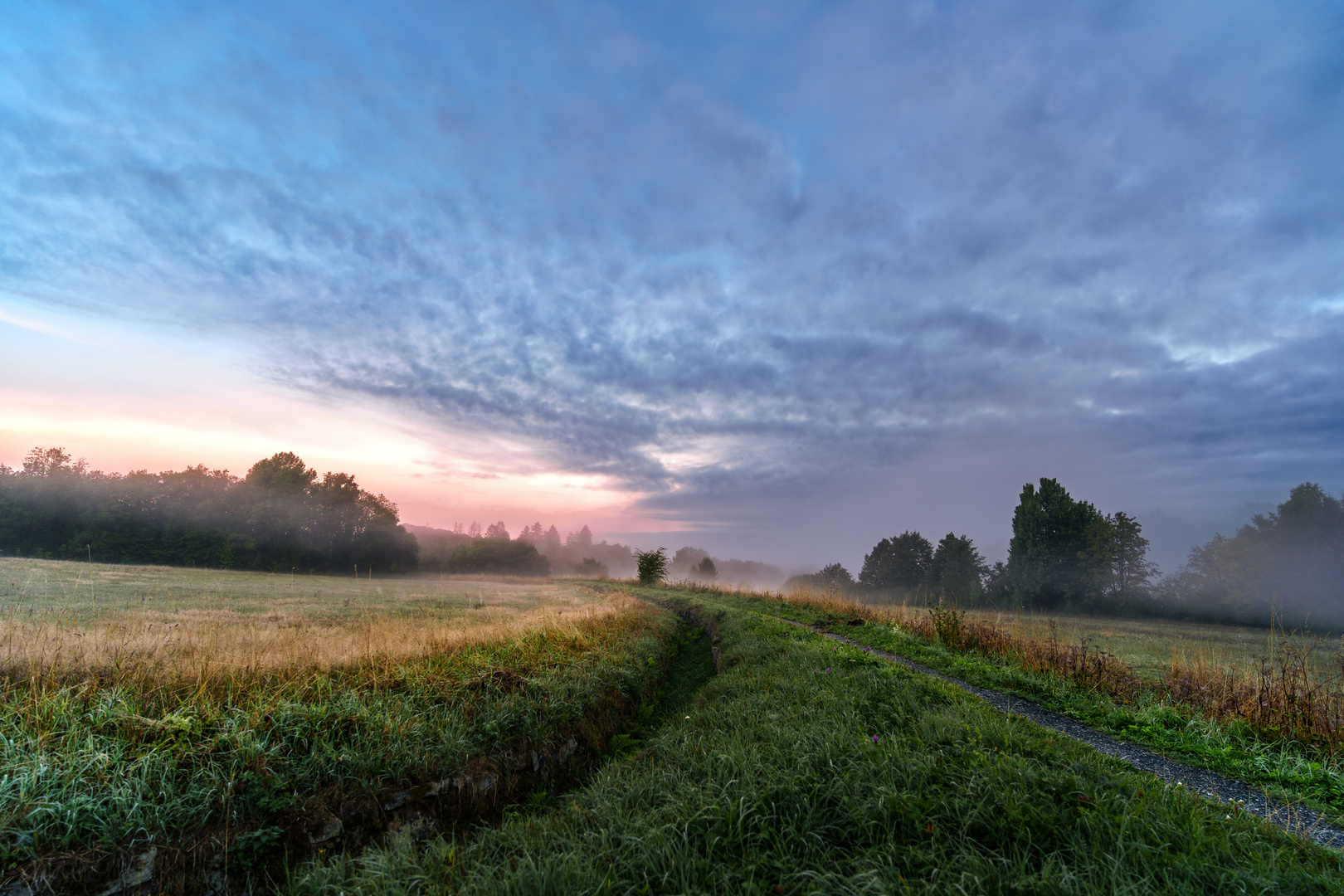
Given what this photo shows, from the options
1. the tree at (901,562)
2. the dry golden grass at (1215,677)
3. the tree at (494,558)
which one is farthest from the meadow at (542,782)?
the tree at (494,558)

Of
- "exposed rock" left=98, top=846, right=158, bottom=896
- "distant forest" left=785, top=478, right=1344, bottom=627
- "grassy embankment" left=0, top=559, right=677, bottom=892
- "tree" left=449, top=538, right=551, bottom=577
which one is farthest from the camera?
"tree" left=449, top=538, right=551, bottom=577

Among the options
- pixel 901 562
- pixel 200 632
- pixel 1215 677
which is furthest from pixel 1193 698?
pixel 901 562

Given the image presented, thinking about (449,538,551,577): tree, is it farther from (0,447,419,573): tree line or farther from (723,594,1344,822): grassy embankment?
(723,594,1344,822): grassy embankment

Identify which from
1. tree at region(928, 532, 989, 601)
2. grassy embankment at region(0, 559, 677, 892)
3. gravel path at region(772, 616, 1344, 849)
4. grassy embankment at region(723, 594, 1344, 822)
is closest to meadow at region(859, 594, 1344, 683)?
grassy embankment at region(723, 594, 1344, 822)

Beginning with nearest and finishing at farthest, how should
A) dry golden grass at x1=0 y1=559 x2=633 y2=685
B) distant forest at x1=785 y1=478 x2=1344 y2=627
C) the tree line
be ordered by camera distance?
dry golden grass at x1=0 y1=559 x2=633 y2=685 → distant forest at x1=785 y1=478 x2=1344 y2=627 → the tree line

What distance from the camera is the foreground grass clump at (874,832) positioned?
10.2ft

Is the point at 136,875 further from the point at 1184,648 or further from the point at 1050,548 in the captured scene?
the point at 1050,548

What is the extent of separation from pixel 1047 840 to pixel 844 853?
4.82ft

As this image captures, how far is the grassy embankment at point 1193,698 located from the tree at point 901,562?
67342 millimetres

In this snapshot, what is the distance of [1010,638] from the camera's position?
1280cm

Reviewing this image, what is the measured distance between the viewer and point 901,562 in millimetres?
77188

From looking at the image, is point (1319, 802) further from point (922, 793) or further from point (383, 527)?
point (383, 527)

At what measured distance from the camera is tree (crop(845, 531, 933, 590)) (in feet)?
249

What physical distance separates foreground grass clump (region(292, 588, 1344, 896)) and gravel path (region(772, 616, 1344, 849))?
0.89 metres
